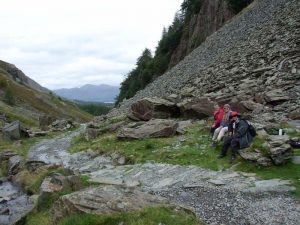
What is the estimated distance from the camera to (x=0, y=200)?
26.7 meters

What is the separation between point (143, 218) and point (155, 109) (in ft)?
84.6

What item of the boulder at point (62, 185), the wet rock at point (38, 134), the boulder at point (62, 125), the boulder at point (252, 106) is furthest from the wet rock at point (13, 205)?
the boulder at point (62, 125)

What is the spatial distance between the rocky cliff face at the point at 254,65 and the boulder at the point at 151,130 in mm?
5445

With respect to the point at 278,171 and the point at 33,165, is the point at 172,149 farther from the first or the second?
the point at 33,165

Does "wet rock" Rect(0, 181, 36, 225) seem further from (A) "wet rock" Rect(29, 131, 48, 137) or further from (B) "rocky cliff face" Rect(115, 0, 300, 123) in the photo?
(A) "wet rock" Rect(29, 131, 48, 137)

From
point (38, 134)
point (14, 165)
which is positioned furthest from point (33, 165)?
point (38, 134)

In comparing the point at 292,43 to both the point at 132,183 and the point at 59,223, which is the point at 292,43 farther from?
the point at 59,223

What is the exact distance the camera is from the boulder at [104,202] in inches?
640

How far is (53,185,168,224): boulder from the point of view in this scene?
16.2 m

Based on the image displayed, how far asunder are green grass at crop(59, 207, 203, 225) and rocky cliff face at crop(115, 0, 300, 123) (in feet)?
55.1

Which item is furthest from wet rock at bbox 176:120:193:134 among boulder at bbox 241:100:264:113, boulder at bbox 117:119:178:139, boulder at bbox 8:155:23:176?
boulder at bbox 8:155:23:176

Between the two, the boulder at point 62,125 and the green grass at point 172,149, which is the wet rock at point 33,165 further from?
the boulder at point 62,125

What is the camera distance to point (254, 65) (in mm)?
46000

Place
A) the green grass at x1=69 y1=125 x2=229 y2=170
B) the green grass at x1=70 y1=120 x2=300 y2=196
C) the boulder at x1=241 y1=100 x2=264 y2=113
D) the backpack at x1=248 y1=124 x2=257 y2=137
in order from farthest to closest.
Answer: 1. the boulder at x1=241 y1=100 x2=264 y2=113
2. the green grass at x1=69 y1=125 x2=229 y2=170
3. the backpack at x1=248 y1=124 x2=257 y2=137
4. the green grass at x1=70 y1=120 x2=300 y2=196
